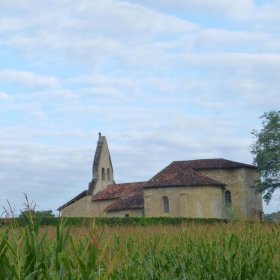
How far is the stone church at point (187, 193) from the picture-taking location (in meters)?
43.2

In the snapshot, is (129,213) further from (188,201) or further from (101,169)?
(101,169)

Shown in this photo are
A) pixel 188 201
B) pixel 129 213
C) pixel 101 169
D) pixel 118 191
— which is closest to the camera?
pixel 188 201

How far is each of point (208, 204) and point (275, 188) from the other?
7.07m

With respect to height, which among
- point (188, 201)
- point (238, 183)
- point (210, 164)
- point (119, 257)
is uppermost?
point (210, 164)

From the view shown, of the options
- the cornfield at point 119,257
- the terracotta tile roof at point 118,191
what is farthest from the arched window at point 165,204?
the cornfield at point 119,257

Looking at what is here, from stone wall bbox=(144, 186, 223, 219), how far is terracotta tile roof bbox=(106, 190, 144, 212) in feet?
3.97

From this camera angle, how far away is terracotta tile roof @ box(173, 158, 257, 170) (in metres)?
46.3

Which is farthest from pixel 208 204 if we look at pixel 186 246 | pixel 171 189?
pixel 186 246

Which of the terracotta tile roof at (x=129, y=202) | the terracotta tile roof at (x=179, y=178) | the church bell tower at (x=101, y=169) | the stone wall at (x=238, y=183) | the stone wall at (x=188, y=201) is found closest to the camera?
the stone wall at (x=188, y=201)

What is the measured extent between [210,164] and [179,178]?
13.2 feet

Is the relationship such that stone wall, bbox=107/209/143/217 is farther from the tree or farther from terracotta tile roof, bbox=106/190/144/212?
the tree

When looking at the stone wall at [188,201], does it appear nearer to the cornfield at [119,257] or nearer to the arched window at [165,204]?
the arched window at [165,204]

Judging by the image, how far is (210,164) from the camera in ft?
154

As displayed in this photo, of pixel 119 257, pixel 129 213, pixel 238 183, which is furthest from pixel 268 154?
pixel 119 257
